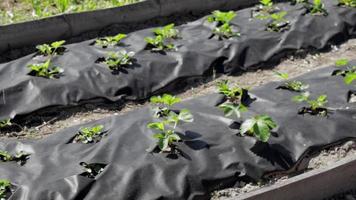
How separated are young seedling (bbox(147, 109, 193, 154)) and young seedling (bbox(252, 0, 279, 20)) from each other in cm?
230

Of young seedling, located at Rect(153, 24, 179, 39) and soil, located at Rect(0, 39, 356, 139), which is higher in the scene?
young seedling, located at Rect(153, 24, 179, 39)

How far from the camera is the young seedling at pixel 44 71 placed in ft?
15.5

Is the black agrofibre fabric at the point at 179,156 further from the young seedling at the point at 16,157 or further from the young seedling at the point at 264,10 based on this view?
the young seedling at the point at 264,10

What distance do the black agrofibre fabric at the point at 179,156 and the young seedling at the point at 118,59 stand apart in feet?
2.41

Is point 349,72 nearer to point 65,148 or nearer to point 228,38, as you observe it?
point 228,38

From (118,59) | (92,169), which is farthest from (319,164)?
(118,59)

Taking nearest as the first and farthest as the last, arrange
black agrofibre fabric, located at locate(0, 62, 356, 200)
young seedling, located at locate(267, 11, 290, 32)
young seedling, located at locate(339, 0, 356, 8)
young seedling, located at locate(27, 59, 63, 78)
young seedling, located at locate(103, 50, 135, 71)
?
black agrofibre fabric, located at locate(0, 62, 356, 200), young seedling, located at locate(27, 59, 63, 78), young seedling, located at locate(103, 50, 135, 71), young seedling, located at locate(267, 11, 290, 32), young seedling, located at locate(339, 0, 356, 8)

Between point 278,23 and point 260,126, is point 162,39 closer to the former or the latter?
point 278,23

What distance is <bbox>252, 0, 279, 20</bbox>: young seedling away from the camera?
5.92m

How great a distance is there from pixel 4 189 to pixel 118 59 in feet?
5.91

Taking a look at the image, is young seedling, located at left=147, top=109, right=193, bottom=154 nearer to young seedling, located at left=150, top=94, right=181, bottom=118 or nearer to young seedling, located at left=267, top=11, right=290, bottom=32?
young seedling, located at left=150, top=94, right=181, bottom=118

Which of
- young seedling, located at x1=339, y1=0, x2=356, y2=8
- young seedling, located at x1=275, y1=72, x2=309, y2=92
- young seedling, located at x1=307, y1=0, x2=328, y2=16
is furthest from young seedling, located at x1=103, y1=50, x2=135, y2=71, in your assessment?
young seedling, located at x1=339, y1=0, x2=356, y2=8

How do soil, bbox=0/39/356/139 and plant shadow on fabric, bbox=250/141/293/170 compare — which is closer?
plant shadow on fabric, bbox=250/141/293/170

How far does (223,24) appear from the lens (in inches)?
225
